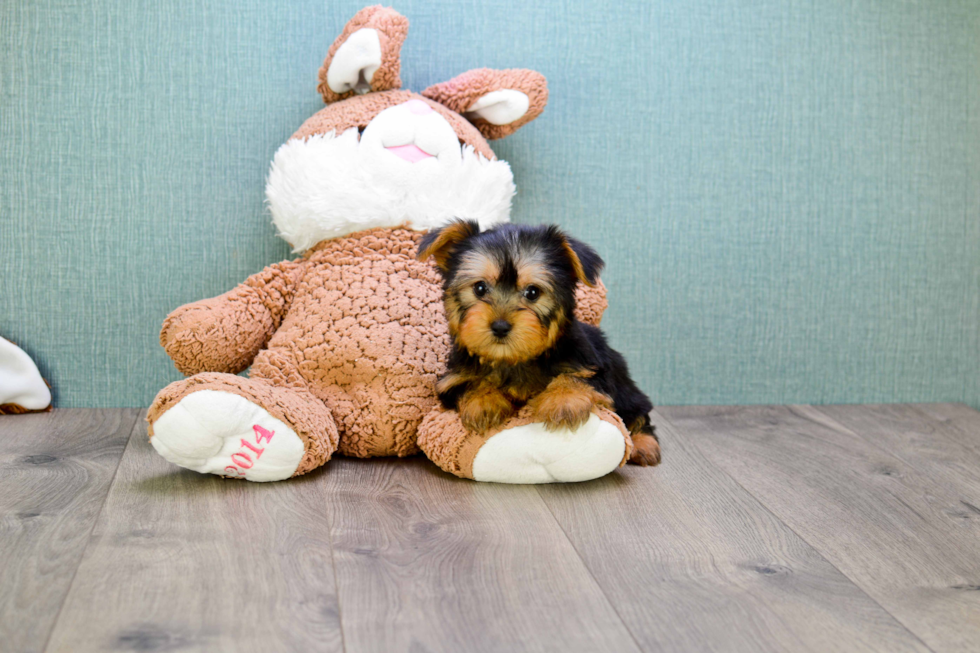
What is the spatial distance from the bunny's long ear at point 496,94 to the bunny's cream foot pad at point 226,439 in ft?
3.74

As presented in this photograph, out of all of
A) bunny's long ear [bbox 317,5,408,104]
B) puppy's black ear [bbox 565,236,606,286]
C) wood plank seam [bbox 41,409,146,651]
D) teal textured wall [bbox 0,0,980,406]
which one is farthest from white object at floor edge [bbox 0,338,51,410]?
puppy's black ear [bbox 565,236,606,286]

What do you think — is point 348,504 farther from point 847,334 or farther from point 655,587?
point 847,334

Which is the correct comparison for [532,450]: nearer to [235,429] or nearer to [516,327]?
[516,327]

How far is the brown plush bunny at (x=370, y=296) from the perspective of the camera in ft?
6.54

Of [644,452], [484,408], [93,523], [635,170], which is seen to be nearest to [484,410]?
[484,408]

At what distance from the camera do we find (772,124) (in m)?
2.85

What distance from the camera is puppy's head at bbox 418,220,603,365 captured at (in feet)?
5.92

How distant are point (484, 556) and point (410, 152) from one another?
3.88 feet

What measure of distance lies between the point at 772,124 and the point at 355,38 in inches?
56.7

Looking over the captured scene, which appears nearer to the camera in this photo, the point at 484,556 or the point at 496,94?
the point at 484,556

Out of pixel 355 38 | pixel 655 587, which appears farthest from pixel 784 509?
pixel 355 38

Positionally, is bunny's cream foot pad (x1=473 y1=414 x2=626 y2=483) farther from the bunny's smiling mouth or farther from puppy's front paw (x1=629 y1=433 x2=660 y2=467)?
the bunny's smiling mouth

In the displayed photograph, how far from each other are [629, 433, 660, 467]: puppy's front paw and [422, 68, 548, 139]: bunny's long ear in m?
1.03

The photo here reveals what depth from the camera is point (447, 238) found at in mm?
1957
